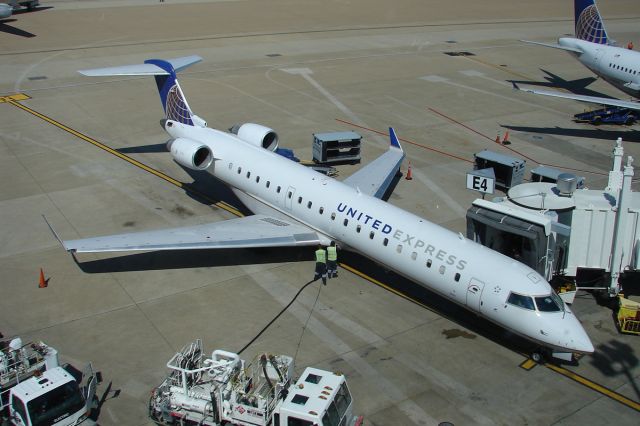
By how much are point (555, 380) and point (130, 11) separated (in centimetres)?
6826

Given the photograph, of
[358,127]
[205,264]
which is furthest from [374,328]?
[358,127]

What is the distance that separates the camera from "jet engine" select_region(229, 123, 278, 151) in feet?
87.4

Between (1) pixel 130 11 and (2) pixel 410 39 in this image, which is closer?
(2) pixel 410 39

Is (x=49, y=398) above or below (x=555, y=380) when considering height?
above

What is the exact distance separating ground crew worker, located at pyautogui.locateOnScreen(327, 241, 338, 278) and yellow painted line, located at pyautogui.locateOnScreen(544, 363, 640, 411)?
7.17m

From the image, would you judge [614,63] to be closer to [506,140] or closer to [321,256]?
[506,140]

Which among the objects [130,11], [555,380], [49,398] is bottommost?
[555,380]

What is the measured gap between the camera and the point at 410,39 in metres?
62.2

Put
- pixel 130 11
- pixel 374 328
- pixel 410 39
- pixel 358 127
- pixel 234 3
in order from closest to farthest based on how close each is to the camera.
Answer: pixel 374 328
pixel 358 127
pixel 410 39
pixel 130 11
pixel 234 3

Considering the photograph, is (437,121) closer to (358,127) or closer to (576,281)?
(358,127)

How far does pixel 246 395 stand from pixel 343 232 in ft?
26.6

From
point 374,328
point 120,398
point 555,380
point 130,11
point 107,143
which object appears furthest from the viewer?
point 130,11

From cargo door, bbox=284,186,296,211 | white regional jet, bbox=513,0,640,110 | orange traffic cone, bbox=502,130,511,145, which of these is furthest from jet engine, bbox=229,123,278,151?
white regional jet, bbox=513,0,640,110

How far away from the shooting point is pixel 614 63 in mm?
41625
